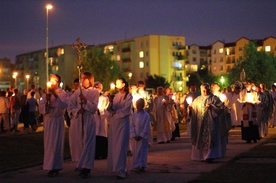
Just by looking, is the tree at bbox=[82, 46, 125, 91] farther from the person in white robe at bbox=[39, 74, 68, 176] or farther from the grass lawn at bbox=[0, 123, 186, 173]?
the person in white robe at bbox=[39, 74, 68, 176]

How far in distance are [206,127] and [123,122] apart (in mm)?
3755

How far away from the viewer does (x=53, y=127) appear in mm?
13484

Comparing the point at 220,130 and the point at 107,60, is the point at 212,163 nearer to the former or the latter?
the point at 220,130

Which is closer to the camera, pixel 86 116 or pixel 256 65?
pixel 86 116

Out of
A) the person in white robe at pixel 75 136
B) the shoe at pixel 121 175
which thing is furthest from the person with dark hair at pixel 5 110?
the shoe at pixel 121 175

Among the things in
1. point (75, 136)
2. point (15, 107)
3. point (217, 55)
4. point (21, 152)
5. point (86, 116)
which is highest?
point (217, 55)

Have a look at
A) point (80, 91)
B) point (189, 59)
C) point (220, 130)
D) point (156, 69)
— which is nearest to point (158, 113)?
point (220, 130)

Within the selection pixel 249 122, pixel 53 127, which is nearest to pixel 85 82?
pixel 53 127

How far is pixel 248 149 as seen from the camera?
1917 cm

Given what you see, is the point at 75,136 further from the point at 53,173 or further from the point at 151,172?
the point at 151,172

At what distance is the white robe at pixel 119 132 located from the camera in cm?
1333

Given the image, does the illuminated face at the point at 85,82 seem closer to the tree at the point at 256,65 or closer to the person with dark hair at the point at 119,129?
the person with dark hair at the point at 119,129

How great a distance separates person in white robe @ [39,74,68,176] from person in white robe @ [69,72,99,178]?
12.1 inches

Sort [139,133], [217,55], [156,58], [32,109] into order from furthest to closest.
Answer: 1. [217,55]
2. [156,58]
3. [32,109]
4. [139,133]
